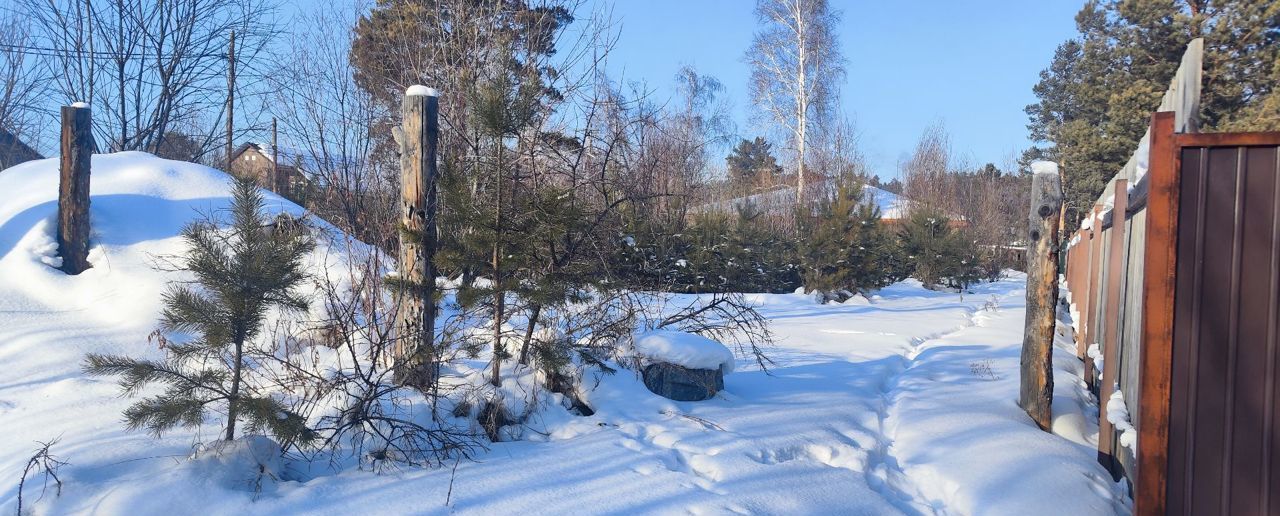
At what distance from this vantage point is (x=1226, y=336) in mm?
3324

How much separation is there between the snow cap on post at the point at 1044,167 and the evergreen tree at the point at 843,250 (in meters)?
11.3

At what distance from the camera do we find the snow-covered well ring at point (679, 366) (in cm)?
599

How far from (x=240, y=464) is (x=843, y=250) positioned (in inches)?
586

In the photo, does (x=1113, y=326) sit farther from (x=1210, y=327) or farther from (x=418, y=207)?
(x=418, y=207)

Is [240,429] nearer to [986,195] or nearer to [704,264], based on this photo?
[704,264]

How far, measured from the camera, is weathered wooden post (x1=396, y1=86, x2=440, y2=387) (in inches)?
218

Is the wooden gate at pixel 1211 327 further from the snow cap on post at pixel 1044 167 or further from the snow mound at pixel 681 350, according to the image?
the snow mound at pixel 681 350

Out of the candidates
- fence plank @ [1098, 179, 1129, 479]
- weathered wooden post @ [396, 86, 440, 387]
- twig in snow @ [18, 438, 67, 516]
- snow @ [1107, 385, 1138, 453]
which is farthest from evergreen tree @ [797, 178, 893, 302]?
twig in snow @ [18, 438, 67, 516]

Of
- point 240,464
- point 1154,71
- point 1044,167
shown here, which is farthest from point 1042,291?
point 1154,71

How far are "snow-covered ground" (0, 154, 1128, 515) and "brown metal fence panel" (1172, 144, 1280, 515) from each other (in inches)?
36.5

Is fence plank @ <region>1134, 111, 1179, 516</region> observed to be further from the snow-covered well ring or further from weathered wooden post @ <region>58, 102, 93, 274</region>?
weathered wooden post @ <region>58, 102, 93, 274</region>

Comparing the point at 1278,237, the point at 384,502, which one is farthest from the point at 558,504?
the point at 1278,237

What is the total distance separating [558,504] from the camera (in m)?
3.99

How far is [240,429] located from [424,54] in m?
6.06
